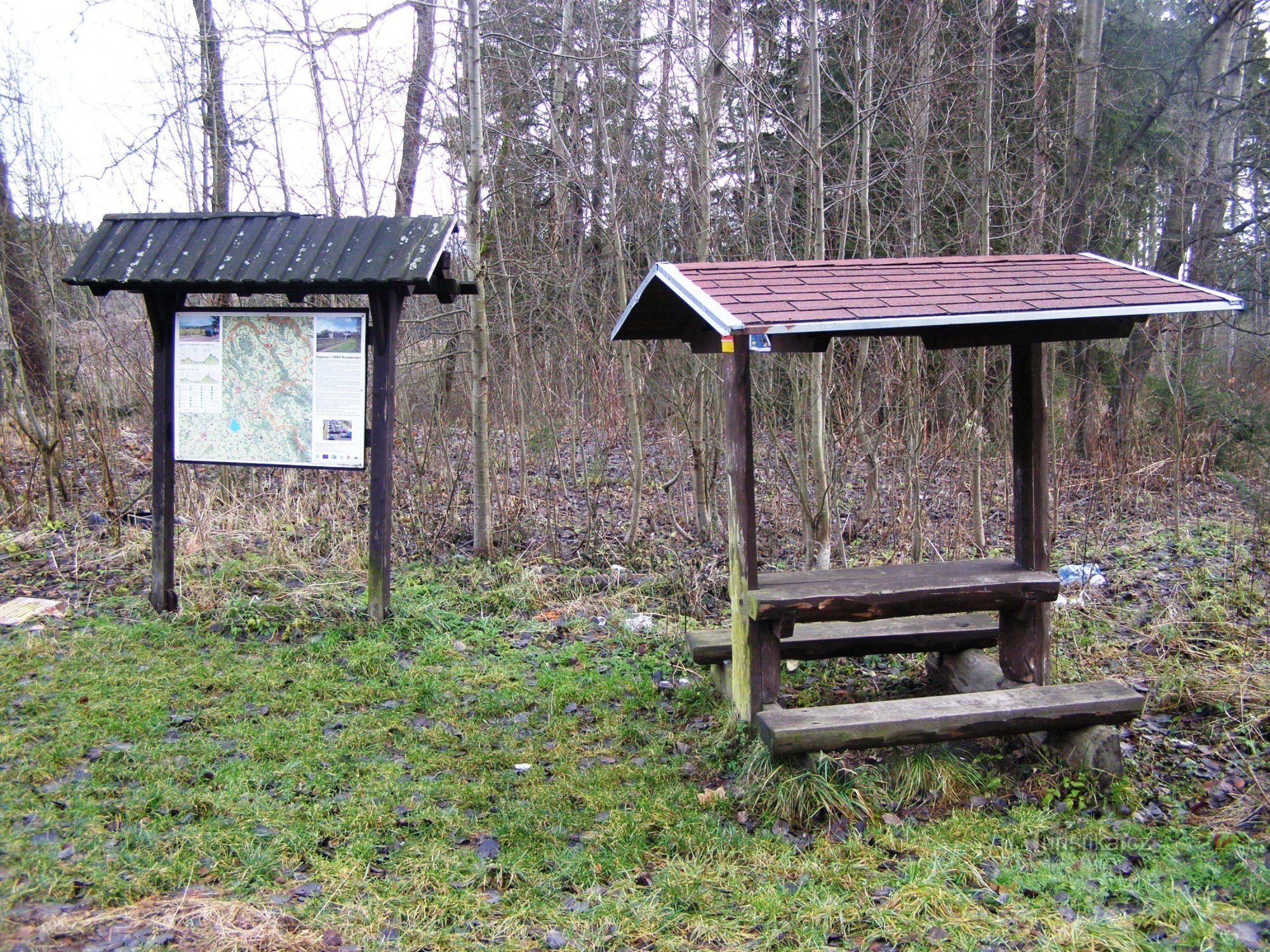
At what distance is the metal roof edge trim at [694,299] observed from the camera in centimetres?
407

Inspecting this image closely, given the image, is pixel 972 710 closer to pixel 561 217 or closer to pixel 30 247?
pixel 561 217

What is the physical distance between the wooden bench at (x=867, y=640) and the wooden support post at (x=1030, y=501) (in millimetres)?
357

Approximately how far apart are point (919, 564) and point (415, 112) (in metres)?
8.19

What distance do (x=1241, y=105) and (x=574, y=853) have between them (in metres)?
12.2

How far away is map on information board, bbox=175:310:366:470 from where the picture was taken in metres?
6.45

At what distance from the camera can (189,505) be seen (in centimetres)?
878

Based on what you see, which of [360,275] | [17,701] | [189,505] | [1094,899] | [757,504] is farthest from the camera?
[757,504]

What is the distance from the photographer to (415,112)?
10.5 metres

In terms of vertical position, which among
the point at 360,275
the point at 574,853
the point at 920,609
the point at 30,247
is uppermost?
the point at 30,247

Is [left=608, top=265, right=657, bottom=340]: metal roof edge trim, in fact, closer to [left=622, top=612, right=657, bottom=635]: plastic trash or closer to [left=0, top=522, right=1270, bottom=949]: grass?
[left=0, top=522, right=1270, bottom=949]: grass

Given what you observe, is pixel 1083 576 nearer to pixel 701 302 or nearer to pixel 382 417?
pixel 701 302

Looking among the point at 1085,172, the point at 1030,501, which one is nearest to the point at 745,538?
the point at 1030,501

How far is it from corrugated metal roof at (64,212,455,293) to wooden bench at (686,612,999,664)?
302 cm

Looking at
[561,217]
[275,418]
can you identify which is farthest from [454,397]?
[275,418]
